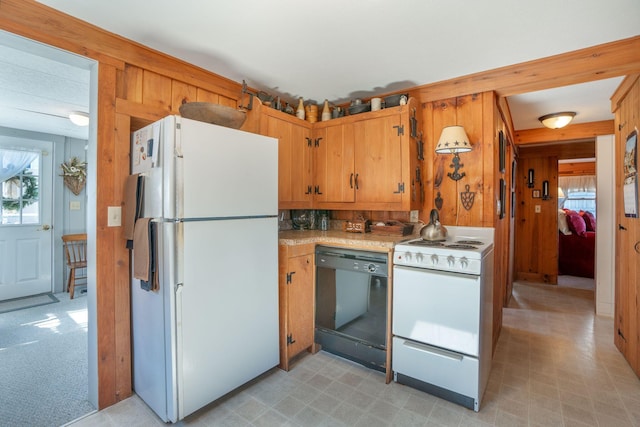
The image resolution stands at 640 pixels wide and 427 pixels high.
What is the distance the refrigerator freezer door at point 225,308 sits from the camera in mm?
1711

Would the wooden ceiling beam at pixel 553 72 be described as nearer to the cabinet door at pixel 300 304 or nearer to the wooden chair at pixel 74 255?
the cabinet door at pixel 300 304

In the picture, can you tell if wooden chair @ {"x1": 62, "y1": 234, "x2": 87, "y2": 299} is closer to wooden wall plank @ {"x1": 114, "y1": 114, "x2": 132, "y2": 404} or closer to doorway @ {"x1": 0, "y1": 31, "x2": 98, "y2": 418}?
doorway @ {"x1": 0, "y1": 31, "x2": 98, "y2": 418}

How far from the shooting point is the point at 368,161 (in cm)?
282

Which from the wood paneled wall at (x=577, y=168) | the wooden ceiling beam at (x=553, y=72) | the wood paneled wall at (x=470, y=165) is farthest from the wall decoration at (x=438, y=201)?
the wood paneled wall at (x=577, y=168)

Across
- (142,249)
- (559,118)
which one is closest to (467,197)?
(559,118)

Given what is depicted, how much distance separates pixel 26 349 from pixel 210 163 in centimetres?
252

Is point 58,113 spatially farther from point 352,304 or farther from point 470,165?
point 470,165

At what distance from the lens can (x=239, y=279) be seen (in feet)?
6.48

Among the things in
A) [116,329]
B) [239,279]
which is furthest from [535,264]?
[116,329]

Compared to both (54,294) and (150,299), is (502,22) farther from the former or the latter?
(54,294)

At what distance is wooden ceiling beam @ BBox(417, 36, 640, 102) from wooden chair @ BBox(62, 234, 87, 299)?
4869 millimetres

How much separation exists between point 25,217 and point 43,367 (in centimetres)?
283

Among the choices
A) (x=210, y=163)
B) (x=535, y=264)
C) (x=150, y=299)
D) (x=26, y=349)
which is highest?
(x=210, y=163)

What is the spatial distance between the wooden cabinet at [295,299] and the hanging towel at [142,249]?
3.00 ft
